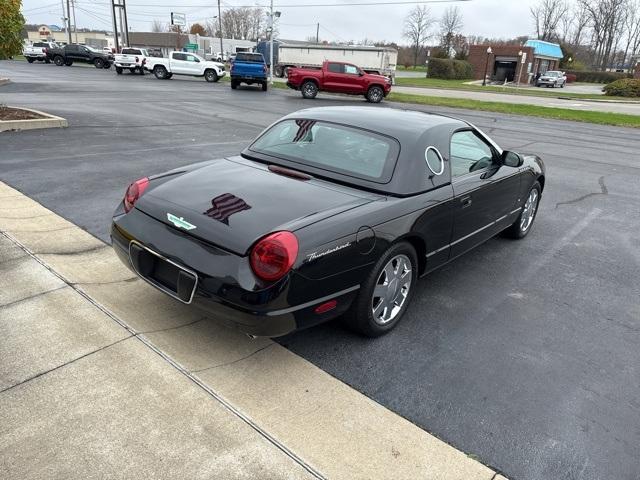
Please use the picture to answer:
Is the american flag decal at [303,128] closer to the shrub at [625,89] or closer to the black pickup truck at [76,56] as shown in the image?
the black pickup truck at [76,56]

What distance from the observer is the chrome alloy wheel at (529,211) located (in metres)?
5.71

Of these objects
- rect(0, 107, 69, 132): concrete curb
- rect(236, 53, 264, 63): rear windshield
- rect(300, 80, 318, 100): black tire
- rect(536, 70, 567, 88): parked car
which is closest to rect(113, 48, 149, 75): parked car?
rect(236, 53, 264, 63): rear windshield

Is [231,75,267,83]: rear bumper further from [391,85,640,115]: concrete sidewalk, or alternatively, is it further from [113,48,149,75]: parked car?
[113,48,149,75]: parked car

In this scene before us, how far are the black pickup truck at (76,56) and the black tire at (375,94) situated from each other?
98.0 ft

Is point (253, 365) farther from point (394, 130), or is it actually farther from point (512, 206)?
point (512, 206)

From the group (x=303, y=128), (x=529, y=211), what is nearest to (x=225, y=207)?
(x=303, y=128)

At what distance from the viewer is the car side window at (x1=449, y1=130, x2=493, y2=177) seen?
421 cm

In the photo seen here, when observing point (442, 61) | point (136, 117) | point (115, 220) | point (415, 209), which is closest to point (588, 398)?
point (415, 209)

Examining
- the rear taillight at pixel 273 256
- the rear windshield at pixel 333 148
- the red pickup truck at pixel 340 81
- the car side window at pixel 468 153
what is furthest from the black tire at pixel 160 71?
the rear taillight at pixel 273 256

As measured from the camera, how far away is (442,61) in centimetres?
6044

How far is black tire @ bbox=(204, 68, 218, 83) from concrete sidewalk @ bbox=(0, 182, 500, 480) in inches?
1266

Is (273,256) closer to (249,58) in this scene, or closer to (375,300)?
(375,300)

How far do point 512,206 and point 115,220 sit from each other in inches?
149

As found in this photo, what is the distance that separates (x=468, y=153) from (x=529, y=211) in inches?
71.6
